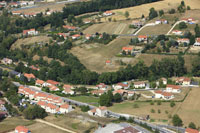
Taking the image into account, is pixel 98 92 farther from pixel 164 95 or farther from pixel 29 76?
pixel 29 76

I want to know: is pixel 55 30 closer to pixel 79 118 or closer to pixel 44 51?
pixel 44 51

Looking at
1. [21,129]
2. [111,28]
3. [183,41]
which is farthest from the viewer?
[111,28]

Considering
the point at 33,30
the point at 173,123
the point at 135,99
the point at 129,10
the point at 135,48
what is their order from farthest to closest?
the point at 129,10
the point at 33,30
the point at 135,48
the point at 135,99
the point at 173,123

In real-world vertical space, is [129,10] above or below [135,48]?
above

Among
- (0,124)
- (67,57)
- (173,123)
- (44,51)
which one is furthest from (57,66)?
(173,123)

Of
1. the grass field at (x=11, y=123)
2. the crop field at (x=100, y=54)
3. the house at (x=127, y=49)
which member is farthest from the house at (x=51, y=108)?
the house at (x=127, y=49)

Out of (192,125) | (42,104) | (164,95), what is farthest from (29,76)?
(192,125)
